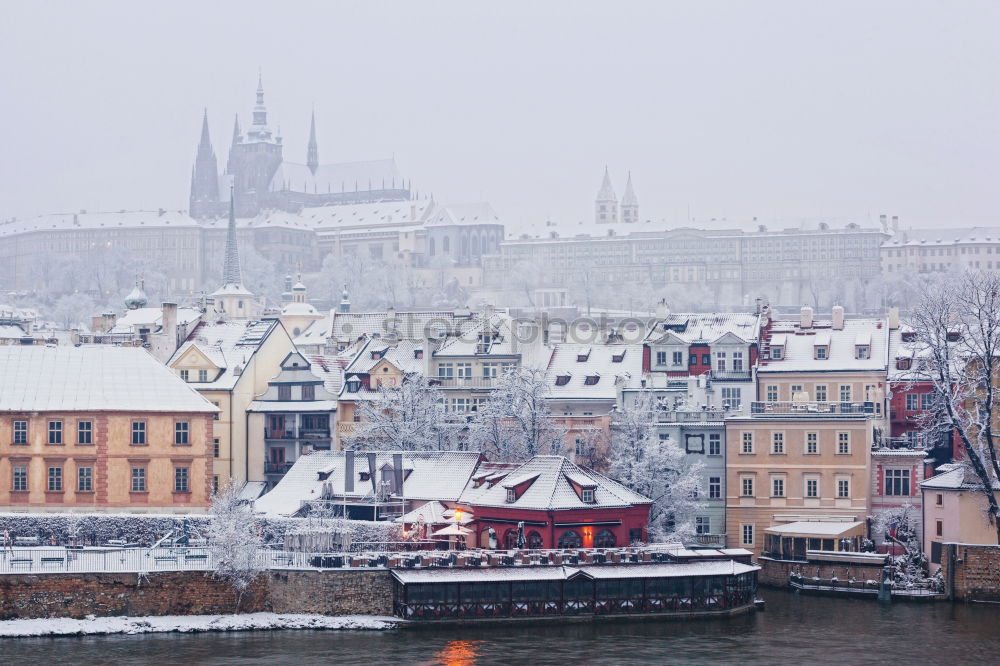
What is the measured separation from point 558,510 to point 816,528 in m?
10.9

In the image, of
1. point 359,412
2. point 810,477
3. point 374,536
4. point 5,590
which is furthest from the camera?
point 359,412

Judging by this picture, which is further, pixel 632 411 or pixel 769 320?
pixel 769 320

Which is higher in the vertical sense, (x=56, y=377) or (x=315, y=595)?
(x=56, y=377)

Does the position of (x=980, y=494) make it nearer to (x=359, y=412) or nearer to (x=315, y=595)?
(x=315, y=595)

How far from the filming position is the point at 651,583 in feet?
192

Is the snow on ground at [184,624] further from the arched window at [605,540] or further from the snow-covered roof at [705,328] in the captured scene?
the snow-covered roof at [705,328]

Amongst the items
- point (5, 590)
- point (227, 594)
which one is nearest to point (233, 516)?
point (227, 594)

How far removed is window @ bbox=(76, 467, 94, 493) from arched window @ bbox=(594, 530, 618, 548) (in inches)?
763

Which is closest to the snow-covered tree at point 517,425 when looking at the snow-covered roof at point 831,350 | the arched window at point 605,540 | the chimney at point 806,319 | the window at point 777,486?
the window at point 777,486

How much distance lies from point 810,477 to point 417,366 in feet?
71.5

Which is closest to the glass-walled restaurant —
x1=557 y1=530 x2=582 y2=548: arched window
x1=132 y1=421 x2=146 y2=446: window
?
x1=557 y1=530 x2=582 y2=548: arched window

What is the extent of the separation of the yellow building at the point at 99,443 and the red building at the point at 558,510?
39.4ft

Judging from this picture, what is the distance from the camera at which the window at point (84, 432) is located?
69375 mm

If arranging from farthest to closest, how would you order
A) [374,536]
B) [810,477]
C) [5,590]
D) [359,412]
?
[359,412] → [810,477] → [374,536] → [5,590]
